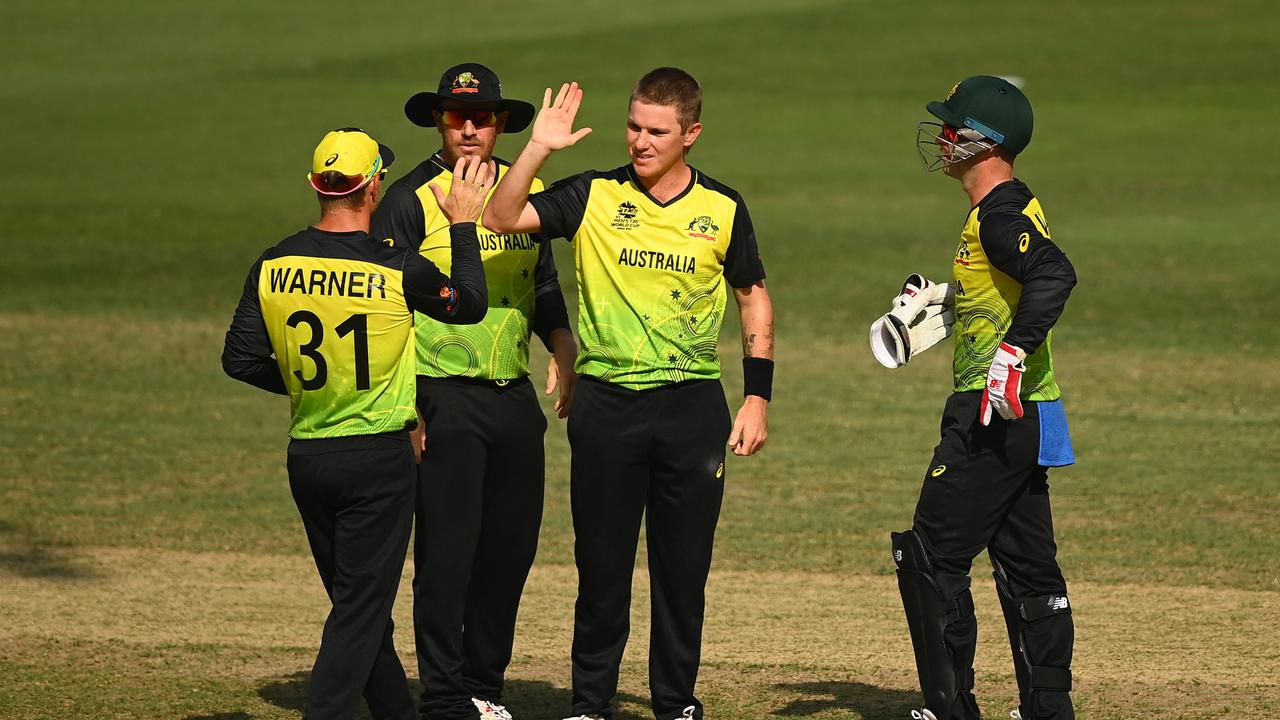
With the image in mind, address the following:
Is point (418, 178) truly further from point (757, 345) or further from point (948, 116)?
point (948, 116)

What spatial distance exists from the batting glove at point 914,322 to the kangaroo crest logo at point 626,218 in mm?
1009

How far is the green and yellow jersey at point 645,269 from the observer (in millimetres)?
6336

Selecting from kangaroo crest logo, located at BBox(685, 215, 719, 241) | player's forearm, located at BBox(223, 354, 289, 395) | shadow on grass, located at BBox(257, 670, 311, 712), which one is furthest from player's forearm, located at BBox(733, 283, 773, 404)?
shadow on grass, located at BBox(257, 670, 311, 712)

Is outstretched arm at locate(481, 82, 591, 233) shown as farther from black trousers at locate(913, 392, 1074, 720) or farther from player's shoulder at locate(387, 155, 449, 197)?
black trousers at locate(913, 392, 1074, 720)

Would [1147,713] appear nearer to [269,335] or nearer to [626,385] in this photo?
[626,385]

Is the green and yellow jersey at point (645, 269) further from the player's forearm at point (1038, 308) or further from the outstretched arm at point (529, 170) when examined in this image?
the player's forearm at point (1038, 308)

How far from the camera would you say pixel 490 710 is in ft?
21.9

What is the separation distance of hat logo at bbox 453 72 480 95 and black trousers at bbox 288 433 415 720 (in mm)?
1520

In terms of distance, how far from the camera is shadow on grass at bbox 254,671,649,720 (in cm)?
697

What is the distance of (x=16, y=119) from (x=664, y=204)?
3096 centimetres

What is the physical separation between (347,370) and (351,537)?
57cm

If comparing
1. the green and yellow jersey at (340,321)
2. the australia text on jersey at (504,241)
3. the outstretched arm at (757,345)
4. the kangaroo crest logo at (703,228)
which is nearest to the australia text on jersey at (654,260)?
the kangaroo crest logo at (703,228)

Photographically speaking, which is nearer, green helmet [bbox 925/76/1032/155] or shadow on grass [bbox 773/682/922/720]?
green helmet [bbox 925/76/1032/155]

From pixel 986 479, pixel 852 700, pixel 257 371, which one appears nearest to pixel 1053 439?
pixel 986 479
